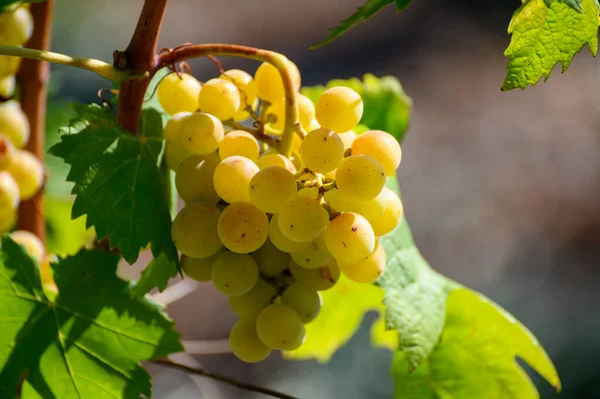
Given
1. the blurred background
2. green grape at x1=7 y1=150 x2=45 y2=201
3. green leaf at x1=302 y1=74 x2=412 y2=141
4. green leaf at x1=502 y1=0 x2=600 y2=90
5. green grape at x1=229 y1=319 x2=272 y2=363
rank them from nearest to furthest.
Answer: green leaf at x1=502 y1=0 x2=600 y2=90
green grape at x1=229 y1=319 x2=272 y2=363
green grape at x1=7 y1=150 x2=45 y2=201
green leaf at x1=302 y1=74 x2=412 y2=141
the blurred background

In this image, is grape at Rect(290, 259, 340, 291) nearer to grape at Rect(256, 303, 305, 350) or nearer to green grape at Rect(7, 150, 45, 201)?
grape at Rect(256, 303, 305, 350)

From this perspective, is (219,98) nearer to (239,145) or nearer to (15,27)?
(239,145)

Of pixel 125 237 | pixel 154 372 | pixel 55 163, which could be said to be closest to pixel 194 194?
pixel 125 237

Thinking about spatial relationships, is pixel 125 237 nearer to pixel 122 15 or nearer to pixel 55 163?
pixel 55 163

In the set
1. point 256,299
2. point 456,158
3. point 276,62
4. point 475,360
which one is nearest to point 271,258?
point 256,299

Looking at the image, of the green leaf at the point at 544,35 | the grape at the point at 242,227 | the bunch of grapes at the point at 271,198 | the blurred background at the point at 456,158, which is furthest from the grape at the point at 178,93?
the blurred background at the point at 456,158

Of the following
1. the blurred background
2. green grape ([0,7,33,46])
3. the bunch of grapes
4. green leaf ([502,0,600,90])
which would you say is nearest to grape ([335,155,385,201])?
the bunch of grapes

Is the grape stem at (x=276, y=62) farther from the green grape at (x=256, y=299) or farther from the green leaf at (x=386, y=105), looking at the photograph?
the green leaf at (x=386, y=105)
